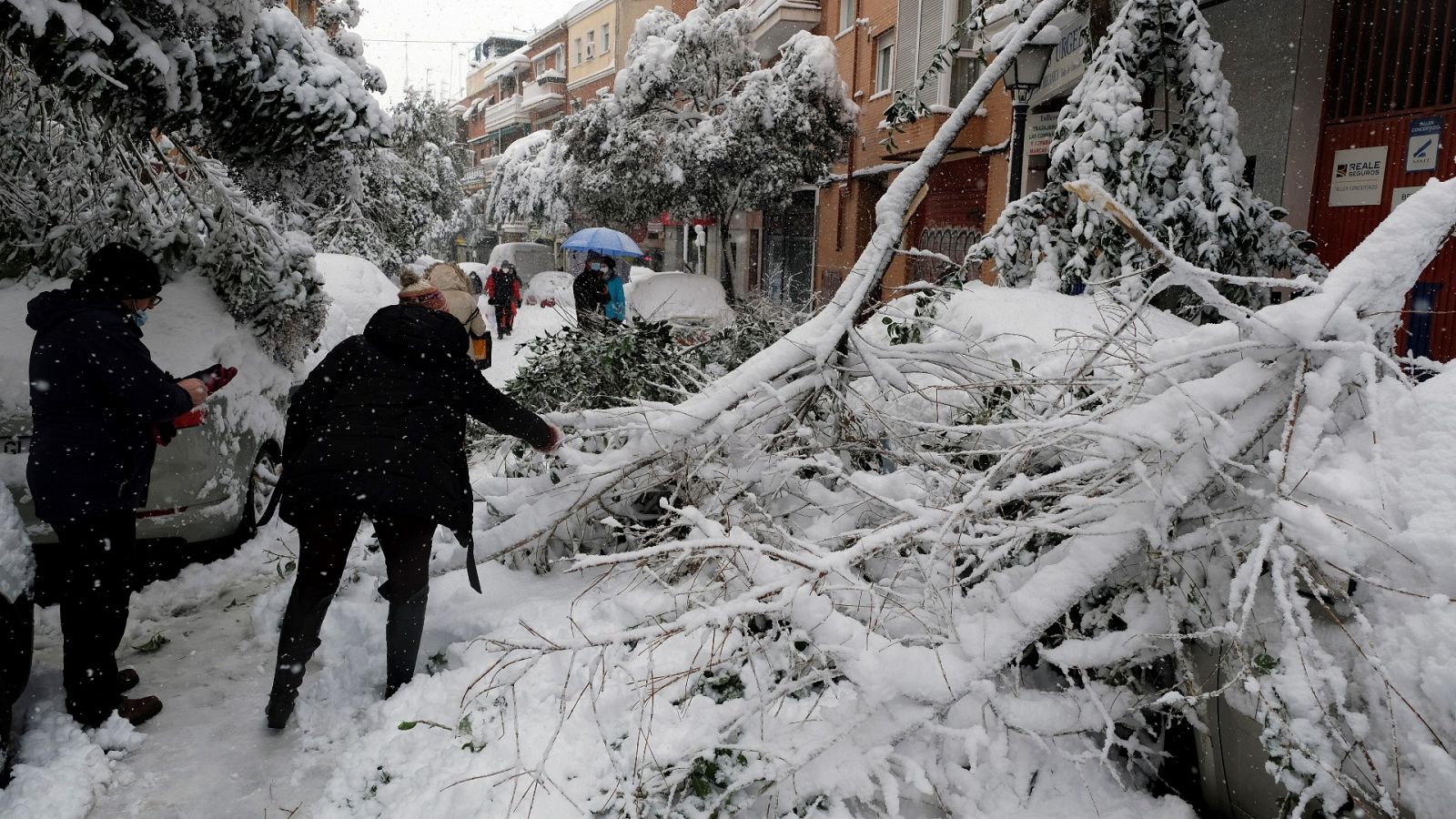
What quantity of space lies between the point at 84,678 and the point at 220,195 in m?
3.08

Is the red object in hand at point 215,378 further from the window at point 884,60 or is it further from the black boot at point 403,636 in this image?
the window at point 884,60

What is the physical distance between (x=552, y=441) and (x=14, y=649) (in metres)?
1.82

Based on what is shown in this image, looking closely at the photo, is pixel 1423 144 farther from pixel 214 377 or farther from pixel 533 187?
pixel 533 187

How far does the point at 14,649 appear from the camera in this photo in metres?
2.94

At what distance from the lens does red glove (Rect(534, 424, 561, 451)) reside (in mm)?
3453

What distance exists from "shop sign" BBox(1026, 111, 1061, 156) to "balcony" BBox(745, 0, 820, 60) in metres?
11.4

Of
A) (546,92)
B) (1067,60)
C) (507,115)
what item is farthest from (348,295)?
(507,115)

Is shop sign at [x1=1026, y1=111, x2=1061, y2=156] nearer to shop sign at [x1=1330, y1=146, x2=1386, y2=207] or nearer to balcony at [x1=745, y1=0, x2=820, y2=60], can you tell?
shop sign at [x1=1330, y1=146, x2=1386, y2=207]

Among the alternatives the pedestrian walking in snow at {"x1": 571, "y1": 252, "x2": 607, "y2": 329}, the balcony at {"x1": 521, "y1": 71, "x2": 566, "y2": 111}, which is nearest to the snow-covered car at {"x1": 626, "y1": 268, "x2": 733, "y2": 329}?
the pedestrian walking in snow at {"x1": 571, "y1": 252, "x2": 607, "y2": 329}

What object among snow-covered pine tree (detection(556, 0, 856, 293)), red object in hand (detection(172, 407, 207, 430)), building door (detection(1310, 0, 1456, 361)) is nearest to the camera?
red object in hand (detection(172, 407, 207, 430))

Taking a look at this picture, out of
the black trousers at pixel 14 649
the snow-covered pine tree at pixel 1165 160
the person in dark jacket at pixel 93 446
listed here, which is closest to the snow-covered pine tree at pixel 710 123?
the snow-covered pine tree at pixel 1165 160

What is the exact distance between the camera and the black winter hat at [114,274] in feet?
10.2

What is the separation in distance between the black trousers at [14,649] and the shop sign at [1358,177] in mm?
8814

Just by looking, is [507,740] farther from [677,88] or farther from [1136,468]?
[677,88]
